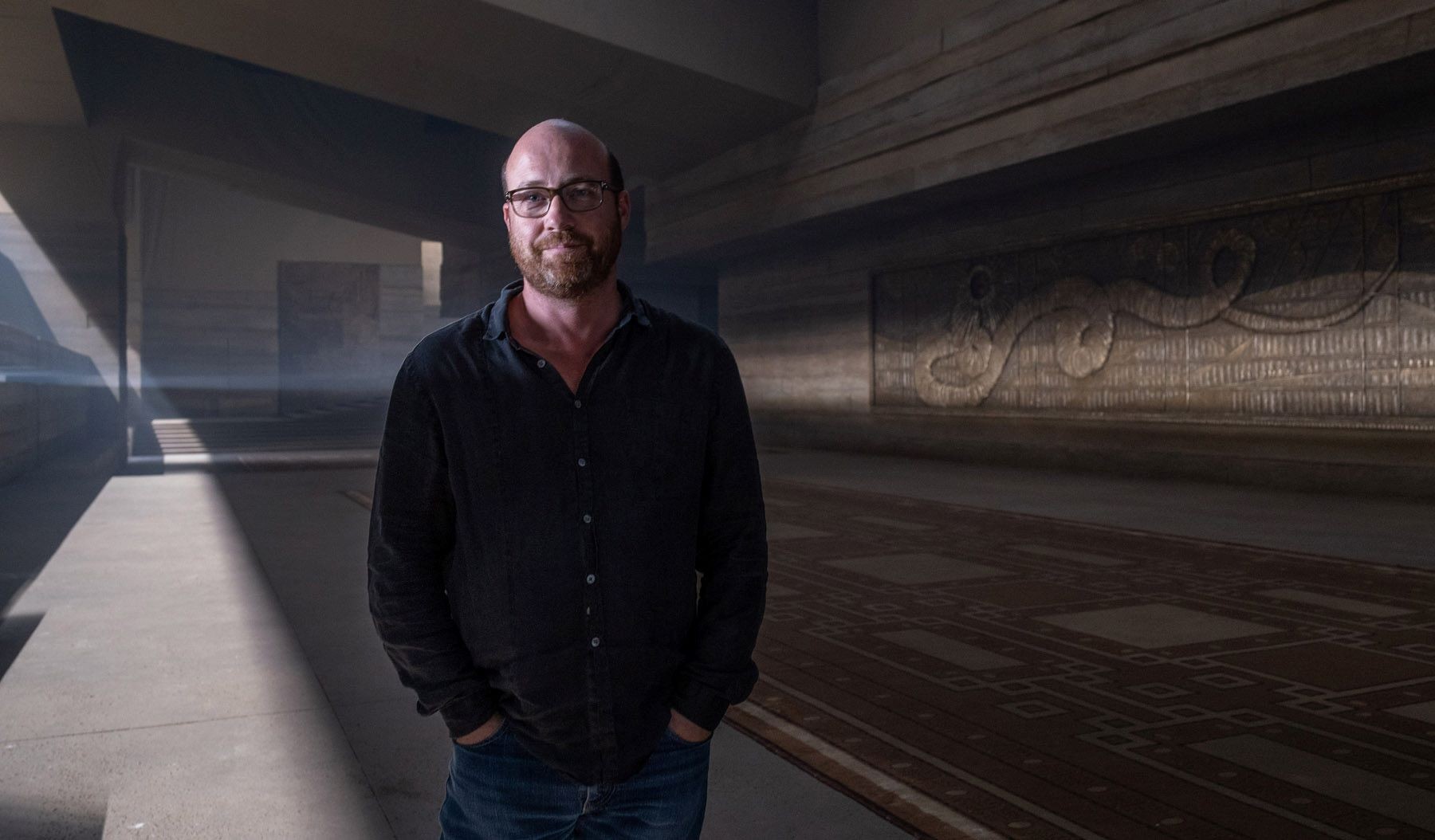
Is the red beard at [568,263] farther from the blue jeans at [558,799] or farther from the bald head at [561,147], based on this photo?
the blue jeans at [558,799]

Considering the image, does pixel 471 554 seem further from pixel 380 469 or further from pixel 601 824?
pixel 601 824

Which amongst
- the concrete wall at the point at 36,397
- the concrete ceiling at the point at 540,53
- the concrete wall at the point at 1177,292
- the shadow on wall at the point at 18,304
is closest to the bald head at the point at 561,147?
the concrete wall at the point at 1177,292

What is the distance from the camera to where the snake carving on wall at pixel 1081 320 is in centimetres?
991

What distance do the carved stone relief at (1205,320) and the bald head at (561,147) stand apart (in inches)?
346

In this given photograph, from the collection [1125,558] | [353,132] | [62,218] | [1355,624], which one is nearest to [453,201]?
[353,132]

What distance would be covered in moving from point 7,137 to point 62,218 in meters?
1.03

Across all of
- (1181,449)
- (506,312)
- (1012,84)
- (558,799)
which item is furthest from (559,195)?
(1181,449)

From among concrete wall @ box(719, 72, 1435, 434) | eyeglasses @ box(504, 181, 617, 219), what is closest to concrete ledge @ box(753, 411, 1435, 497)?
concrete wall @ box(719, 72, 1435, 434)

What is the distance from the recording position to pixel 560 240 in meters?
1.52

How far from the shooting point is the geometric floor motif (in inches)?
111

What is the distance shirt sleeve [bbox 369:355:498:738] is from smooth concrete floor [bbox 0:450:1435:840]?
1.32 meters

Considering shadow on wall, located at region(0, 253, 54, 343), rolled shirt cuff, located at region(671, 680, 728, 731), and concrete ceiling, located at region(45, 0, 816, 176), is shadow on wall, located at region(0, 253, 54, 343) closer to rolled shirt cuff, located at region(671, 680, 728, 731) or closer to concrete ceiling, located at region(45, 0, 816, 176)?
concrete ceiling, located at region(45, 0, 816, 176)

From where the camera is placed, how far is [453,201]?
20.0m

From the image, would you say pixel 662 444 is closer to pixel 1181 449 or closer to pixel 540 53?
pixel 1181 449
